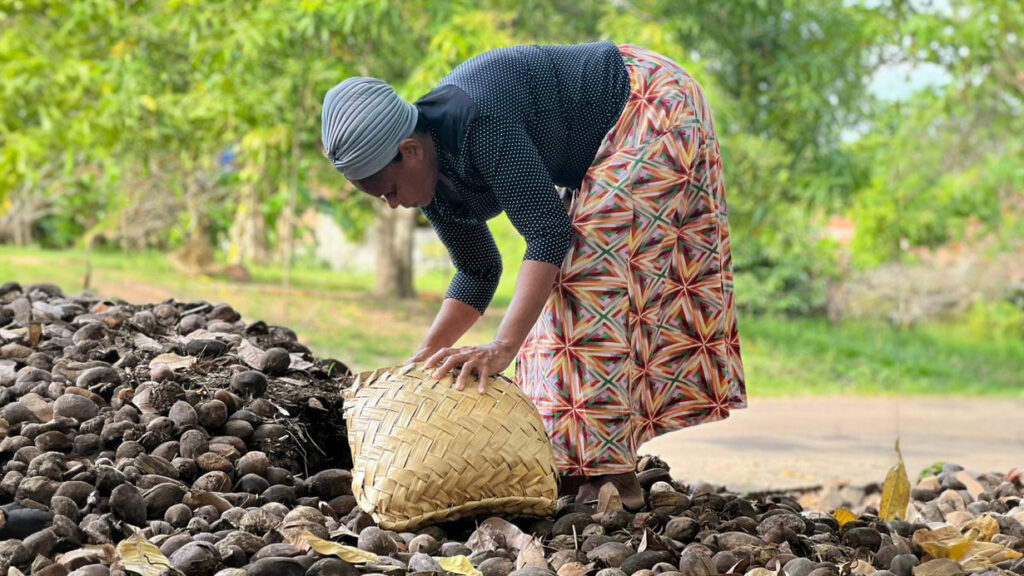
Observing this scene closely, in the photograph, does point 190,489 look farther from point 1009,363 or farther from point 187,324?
point 1009,363

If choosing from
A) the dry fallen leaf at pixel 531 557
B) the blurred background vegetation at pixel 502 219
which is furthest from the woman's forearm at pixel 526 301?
the blurred background vegetation at pixel 502 219

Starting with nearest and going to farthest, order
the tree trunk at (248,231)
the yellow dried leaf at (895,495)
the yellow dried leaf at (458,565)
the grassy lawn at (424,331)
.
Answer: the yellow dried leaf at (458,565), the yellow dried leaf at (895,495), the grassy lawn at (424,331), the tree trunk at (248,231)

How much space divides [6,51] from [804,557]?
6.28m

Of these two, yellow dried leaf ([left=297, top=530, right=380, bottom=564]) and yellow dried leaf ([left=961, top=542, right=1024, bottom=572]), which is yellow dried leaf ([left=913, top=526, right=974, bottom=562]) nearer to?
yellow dried leaf ([left=961, top=542, right=1024, bottom=572])

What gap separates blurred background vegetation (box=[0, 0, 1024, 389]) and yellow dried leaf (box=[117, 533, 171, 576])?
4668 millimetres

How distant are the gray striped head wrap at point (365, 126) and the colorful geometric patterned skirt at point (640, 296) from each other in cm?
49

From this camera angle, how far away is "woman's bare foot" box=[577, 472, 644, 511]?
8.59ft

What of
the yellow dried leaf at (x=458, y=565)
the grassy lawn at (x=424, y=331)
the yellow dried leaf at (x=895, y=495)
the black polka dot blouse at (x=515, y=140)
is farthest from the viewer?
the grassy lawn at (x=424, y=331)

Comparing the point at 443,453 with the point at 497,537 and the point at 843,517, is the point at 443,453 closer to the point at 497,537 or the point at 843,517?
the point at 497,537

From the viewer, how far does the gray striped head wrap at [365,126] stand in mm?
2277

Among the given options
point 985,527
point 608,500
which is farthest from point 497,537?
point 985,527

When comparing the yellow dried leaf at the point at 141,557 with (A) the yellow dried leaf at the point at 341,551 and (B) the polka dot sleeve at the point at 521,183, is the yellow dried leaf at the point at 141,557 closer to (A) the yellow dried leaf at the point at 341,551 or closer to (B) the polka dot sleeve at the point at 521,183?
(A) the yellow dried leaf at the point at 341,551

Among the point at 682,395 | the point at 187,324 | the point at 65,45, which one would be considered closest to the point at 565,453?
the point at 682,395

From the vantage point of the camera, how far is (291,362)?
3053 millimetres
